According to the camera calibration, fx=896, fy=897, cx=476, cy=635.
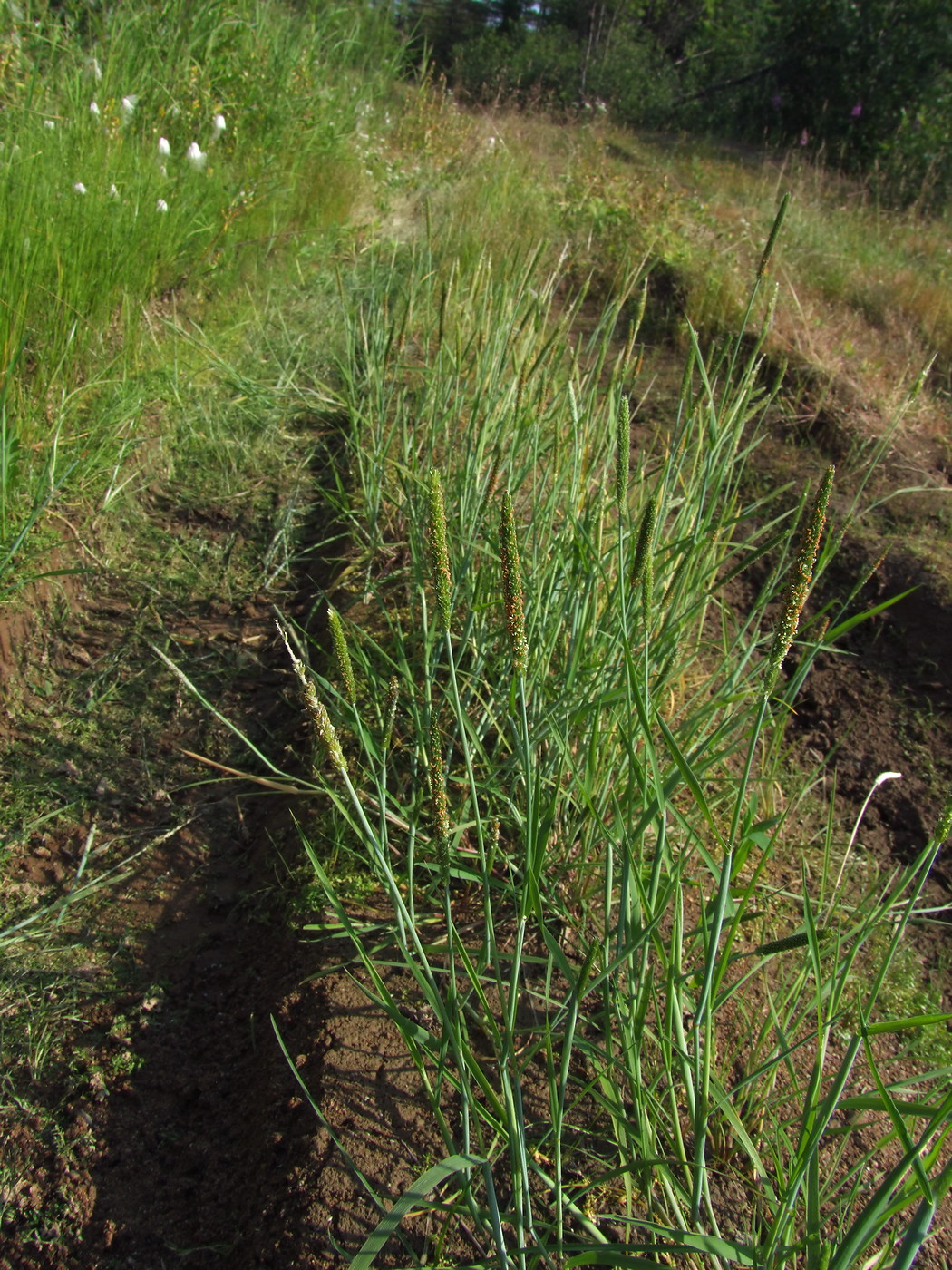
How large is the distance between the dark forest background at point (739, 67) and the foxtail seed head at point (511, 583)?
25.2 feet

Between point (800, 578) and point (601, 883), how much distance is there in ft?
2.62

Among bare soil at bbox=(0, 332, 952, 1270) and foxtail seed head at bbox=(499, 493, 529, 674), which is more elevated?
foxtail seed head at bbox=(499, 493, 529, 674)

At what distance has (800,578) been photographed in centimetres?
92

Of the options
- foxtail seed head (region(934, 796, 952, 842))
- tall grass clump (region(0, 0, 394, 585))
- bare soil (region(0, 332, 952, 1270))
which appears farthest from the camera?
tall grass clump (region(0, 0, 394, 585))

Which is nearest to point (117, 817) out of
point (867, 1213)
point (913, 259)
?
point (867, 1213)

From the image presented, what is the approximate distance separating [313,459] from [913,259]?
466 cm

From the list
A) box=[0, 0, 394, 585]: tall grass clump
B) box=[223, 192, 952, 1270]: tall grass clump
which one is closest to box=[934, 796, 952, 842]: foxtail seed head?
box=[223, 192, 952, 1270]: tall grass clump

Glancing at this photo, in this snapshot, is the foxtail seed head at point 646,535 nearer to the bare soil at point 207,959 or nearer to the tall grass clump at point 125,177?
the bare soil at point 207,959

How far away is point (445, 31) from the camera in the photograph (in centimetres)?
1389

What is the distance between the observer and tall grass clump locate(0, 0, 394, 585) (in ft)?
8.05

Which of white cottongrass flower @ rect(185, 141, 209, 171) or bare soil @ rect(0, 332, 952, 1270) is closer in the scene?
bare soil @ rect(0, 332, 952, 1270)

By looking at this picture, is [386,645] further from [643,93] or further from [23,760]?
[643,93]

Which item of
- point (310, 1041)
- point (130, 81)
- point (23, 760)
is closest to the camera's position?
point (310, 1041)

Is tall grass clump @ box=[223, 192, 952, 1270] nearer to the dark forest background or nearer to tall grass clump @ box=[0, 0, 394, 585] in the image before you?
tall grass clump @ box=[0, 0, 394, 585]
